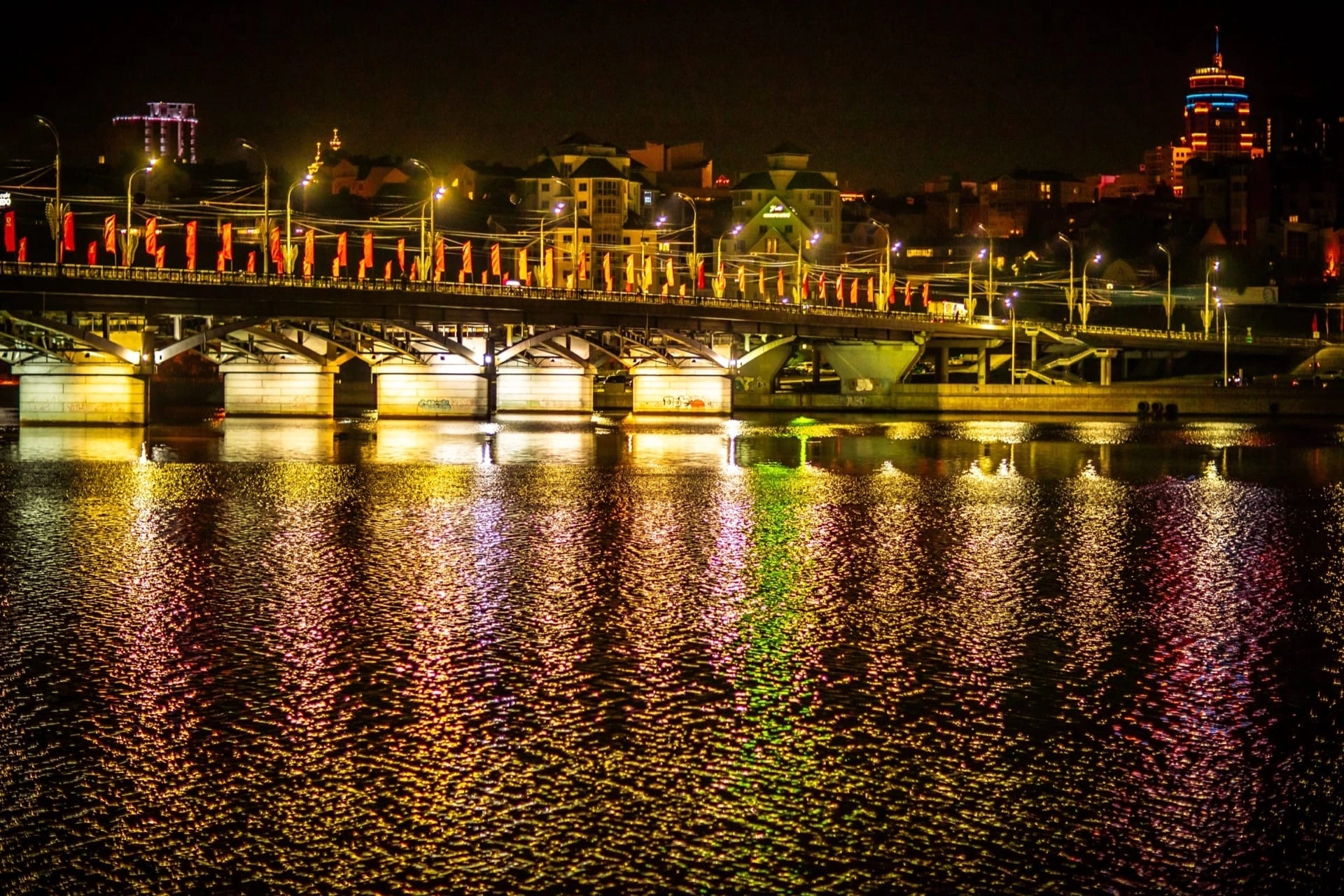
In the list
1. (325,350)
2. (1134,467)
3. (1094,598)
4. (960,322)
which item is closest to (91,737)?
(1094,598)

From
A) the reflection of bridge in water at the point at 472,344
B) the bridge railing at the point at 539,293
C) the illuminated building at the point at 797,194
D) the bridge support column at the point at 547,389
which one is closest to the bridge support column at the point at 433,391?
the reflection of bridge in water at the point at 472,344

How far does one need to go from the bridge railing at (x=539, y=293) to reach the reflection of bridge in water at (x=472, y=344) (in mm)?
136

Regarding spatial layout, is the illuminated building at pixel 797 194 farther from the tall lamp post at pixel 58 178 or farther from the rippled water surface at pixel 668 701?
the rippled water surface at pixel 668 701

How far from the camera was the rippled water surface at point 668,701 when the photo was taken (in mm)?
10609

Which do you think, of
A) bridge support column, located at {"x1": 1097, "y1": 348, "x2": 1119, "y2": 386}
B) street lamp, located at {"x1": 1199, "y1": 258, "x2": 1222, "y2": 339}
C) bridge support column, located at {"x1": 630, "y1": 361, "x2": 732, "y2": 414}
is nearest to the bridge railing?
street lamp, located at {"x1": 1199, "y1": 258, "x2": 1222, "y2": 339}

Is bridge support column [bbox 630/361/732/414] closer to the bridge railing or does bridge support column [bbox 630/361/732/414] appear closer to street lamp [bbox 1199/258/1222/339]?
the bridge railing

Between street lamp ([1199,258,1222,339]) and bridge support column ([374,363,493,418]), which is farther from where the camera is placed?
street lamp ([1199,258,1222,339])

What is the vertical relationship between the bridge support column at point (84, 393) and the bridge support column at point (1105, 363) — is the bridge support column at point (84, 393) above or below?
below

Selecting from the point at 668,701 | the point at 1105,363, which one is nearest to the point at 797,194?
the point at 1105,363

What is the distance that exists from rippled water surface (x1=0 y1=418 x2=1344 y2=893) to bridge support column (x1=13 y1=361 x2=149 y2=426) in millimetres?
43365

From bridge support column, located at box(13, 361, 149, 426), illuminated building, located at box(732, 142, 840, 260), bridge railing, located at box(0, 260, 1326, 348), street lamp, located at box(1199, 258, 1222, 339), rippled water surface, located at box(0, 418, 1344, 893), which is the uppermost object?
illuminated building, located at box(732, 142, 840, 260)

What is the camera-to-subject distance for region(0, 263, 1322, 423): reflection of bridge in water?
70.2 meters

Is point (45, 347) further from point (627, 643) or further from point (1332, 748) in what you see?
point (1332, 748)

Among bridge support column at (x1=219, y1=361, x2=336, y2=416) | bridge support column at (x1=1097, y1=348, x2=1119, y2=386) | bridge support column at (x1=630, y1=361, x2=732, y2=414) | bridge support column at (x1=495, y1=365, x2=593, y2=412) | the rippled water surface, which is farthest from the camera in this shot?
bridge support column at (x1=1097, y1=348, x2=1119, y2=386)
